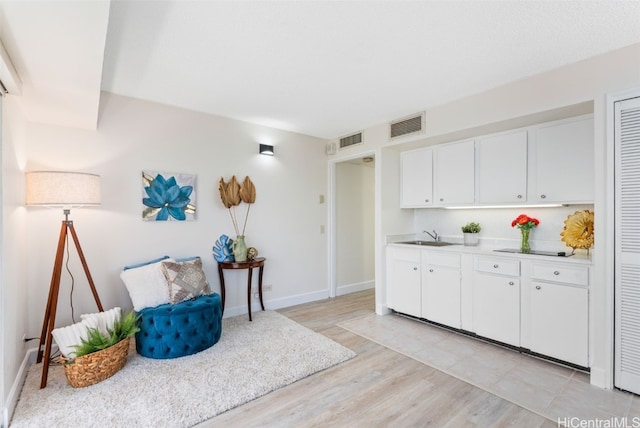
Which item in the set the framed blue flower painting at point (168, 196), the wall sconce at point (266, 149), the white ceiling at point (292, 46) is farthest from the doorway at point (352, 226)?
the framed blue flower painting at point (168, 196)

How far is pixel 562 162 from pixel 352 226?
3.01m

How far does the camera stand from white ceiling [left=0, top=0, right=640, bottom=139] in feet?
5.61

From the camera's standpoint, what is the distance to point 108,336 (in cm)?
248

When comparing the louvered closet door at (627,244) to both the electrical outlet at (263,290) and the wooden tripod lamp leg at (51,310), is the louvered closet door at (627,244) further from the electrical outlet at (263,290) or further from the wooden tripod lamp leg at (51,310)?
the wooden tripod lamp leg at (51,310)

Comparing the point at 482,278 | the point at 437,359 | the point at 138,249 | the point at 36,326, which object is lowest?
the point at 437,359

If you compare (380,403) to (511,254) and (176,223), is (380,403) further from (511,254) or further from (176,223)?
(176,223)

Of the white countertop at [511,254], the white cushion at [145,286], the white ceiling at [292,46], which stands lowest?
the white cushion at [145,286]

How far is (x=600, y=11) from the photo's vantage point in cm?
180

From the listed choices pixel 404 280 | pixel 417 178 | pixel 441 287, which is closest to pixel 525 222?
pixel 441 287

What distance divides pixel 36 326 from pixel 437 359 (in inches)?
141

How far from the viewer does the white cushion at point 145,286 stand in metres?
2.75

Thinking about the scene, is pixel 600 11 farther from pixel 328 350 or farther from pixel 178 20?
pixel 328 350

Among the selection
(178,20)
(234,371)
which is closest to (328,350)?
(234,371)

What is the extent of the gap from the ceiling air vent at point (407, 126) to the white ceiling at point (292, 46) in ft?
1.23
